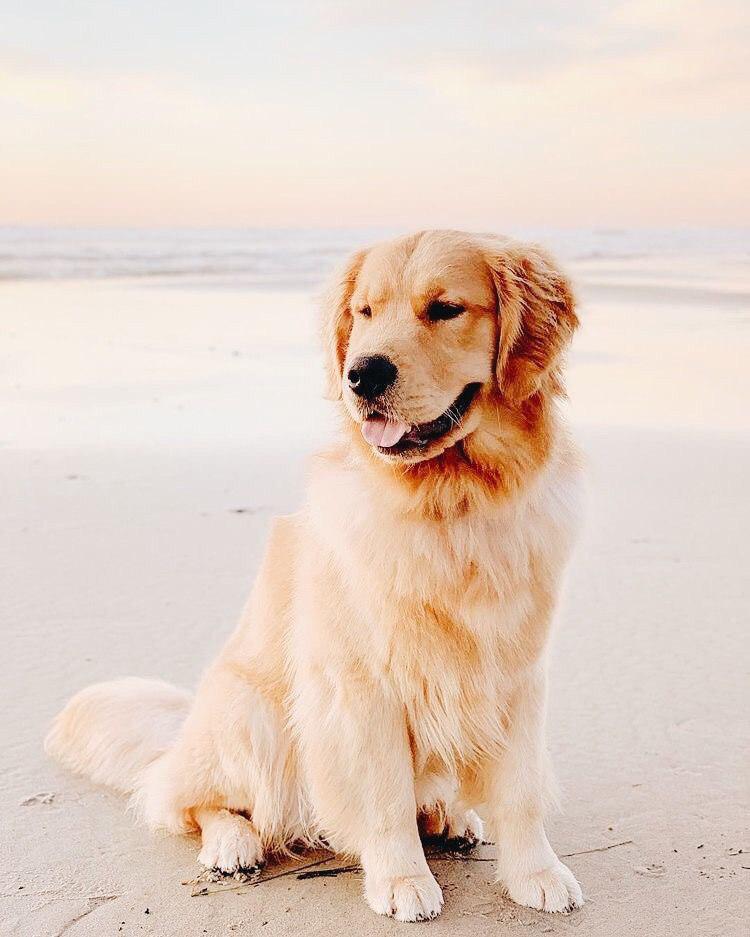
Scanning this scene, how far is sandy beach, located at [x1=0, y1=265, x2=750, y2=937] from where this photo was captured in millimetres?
2740

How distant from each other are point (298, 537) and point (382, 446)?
0.48 meters

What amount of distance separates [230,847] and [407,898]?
498 mm

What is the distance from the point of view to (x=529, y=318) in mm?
2748

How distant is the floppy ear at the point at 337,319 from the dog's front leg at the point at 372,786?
801 millimetres

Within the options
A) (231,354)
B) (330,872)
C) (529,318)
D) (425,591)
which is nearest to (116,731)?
(330,872)

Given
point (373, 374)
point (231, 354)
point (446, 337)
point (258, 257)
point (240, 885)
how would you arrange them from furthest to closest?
point (258, 257), point (231, 354), point (240, 885), point (446, 337), point (373, 374)

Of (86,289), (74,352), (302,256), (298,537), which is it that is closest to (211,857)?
(298,537)

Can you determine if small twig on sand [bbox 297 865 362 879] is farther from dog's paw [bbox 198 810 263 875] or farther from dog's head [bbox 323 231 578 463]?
dog's head [bbox 323 231 578 463]

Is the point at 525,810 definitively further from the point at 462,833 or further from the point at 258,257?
the point at 258,257

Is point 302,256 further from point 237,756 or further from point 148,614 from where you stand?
point 237,756

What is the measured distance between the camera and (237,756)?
2.90 metres

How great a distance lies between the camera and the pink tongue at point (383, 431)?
2.62 metres

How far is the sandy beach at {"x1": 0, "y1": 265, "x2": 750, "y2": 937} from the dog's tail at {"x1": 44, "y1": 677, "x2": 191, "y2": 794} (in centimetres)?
7

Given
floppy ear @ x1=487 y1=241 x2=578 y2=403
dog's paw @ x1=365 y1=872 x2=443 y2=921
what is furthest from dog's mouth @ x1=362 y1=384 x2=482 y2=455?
dog's paw @ x1=365 y1=872 x2=443 y2=921
